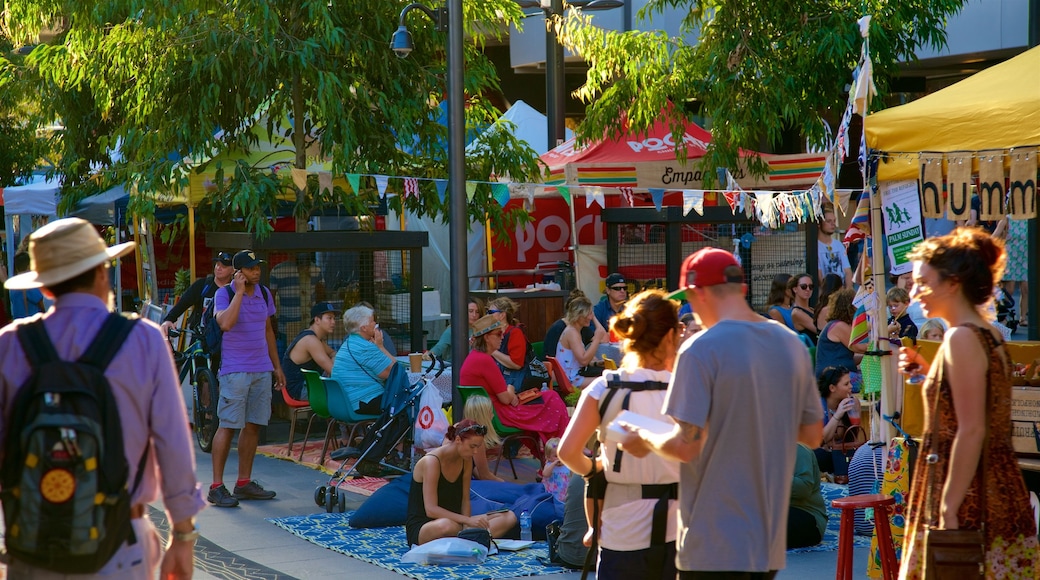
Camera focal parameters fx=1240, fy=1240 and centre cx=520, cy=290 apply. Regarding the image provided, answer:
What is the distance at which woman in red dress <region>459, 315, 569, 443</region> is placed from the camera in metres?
9.99

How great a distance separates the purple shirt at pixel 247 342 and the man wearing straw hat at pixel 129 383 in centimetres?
576

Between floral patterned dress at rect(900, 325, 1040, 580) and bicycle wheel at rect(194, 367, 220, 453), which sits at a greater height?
floral patterned dress at rect(900, 325, 1040, 580)

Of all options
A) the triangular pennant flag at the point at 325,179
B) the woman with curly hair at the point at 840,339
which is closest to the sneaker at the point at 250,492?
the triangular pennant flag at the point at 325,179

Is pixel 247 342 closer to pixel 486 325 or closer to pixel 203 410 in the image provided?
pixel 486 325

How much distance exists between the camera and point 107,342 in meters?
3.43

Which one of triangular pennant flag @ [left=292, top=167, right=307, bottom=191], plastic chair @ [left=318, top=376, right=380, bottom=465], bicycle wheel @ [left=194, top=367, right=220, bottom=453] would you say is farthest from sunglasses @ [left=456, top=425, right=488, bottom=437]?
triangular pennant flag @ [left=292, top=167, right=307, bottom=191]

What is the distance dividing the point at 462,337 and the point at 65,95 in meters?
8.21

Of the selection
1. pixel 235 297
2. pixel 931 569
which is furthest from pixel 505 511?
pixel 931 569

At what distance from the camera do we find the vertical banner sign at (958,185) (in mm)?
7229

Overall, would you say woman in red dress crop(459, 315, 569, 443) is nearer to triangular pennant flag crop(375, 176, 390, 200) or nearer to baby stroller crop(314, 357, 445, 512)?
baby stroller crop(314, 357, 445, 512)

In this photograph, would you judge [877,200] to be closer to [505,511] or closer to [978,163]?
[978,163]

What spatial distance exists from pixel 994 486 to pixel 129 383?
8.89 ft

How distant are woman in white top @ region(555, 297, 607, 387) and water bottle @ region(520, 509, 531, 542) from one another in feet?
10.7

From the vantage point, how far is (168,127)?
12.7m
